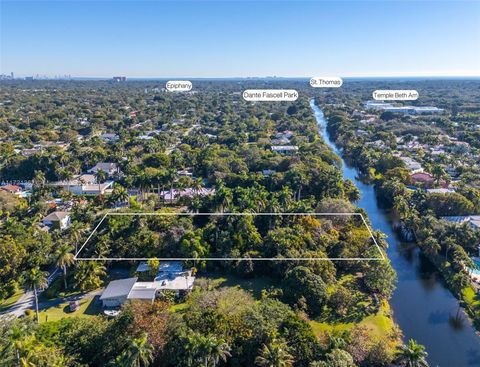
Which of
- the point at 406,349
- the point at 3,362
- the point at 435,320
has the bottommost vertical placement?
the point at 435,320

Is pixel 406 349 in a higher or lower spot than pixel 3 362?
lower

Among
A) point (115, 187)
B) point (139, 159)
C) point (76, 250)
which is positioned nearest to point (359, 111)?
point (139, 159)

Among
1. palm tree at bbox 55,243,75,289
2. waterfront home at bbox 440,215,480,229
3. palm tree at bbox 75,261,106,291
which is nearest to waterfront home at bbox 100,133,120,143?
palm tree at bbox 75,261,106,291

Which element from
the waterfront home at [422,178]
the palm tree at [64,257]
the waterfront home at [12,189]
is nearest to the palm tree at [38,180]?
the waterfront home at [12,189]

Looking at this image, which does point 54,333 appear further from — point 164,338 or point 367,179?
point 367,179

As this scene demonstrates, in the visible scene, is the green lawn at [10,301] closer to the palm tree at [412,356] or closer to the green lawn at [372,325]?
the green lawn at [372,325]
